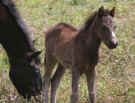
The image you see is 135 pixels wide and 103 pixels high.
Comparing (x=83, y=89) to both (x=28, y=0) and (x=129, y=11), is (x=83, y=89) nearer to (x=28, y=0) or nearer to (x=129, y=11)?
(x=129, y=11)

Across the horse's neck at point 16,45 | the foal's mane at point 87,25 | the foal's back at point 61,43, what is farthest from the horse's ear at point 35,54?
the foal's mane at point 87,25

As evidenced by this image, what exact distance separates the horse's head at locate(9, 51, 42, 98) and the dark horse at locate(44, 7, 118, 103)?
0.28 m

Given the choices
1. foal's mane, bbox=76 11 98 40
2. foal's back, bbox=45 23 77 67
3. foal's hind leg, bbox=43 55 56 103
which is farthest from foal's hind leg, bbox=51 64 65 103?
foal's mane, bbox=76 11 98 40

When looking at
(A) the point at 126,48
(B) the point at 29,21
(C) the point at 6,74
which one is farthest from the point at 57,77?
(B) the point at 29,21

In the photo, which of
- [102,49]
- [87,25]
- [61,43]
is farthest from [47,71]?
[102,49]

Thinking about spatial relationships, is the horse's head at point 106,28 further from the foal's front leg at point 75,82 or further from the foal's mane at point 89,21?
the foal's front leg at point 75,82

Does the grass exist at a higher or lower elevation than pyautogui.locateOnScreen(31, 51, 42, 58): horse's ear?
lower

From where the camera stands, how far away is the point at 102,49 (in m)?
8.26

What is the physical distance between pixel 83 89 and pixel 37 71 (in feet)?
3.34

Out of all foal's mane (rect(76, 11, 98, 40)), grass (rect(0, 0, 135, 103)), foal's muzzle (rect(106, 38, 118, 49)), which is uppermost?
foal's mane (rect(76, 11, 98, 40))

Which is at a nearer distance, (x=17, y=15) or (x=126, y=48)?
(x=17, y=15)

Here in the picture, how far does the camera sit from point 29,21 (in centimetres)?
1020

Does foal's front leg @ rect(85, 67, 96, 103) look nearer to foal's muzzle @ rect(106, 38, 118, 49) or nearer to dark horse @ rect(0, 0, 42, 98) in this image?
foal's muzzle @ rect(106, 38, 118, 49)

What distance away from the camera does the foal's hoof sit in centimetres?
599
